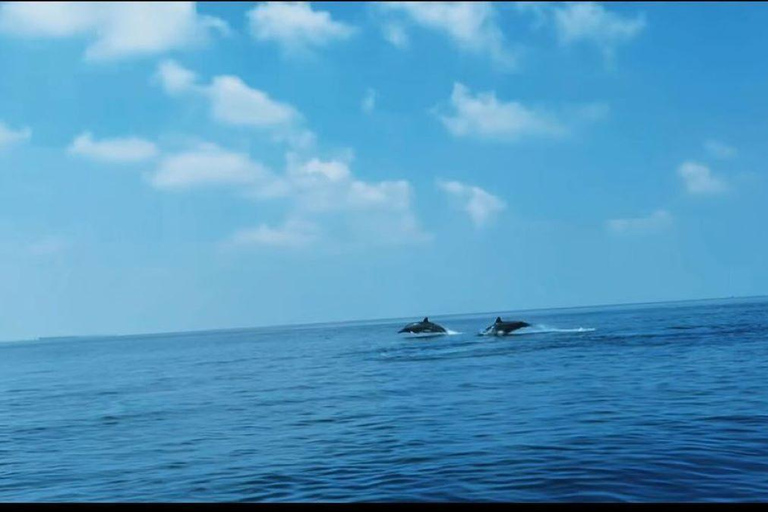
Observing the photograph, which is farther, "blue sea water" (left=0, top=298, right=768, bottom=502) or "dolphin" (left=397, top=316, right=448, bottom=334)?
"dolphin" (left=397, top=316, right=448, bottom=334)

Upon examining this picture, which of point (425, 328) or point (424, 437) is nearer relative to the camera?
point (424, 437)

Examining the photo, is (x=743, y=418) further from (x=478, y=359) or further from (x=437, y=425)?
(x=478, y=359)

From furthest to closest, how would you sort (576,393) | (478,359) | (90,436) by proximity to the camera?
(478,359) → (576,393) → (90,436)

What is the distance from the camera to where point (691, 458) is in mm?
10531

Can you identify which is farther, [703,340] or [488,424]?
[703,340]

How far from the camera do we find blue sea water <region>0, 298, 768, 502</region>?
9.64 meters

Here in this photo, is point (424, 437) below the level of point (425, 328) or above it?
above

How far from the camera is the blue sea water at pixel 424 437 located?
31.6 ft

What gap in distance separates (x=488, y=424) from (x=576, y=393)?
20.2 feet

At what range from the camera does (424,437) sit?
1420 centimetres

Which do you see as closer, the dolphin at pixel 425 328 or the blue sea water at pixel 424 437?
the blue sea water at pixel 424 437
